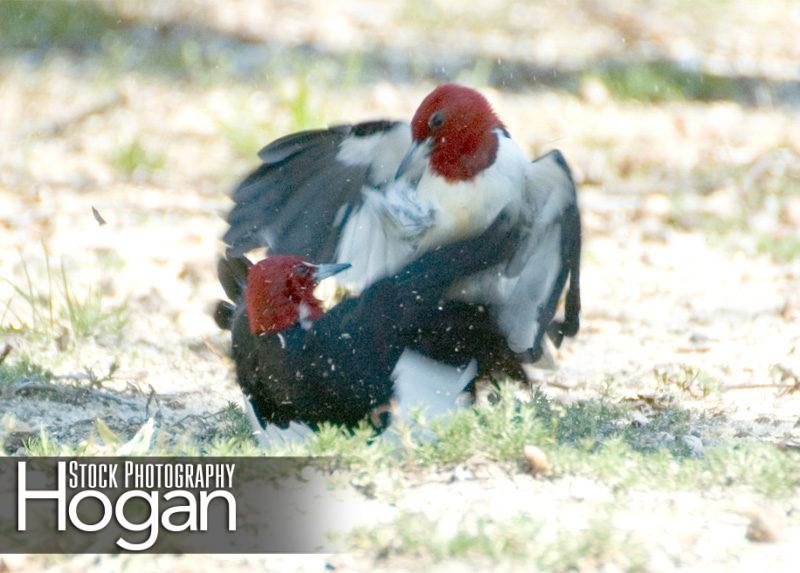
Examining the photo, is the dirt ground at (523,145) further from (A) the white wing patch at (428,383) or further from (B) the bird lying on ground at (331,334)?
(A) the white wing patch at (428,383)

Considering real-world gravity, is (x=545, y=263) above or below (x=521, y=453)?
above


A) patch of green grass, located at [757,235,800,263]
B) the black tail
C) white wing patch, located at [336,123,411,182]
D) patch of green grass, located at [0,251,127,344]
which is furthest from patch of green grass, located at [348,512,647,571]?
patch of green grass, located at [757,235,800,263]

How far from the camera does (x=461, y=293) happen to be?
3.86 metres

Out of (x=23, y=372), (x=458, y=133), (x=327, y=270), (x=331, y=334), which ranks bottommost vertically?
(x=23, y=372)

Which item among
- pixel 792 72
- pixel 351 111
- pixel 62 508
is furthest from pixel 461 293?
pixel 792 72

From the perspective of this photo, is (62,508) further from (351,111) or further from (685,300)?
(351,111)

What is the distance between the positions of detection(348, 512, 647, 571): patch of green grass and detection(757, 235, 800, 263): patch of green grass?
3.56 metres

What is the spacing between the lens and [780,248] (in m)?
6.21

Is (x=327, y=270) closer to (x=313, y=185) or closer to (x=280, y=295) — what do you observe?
(x=280, y=295)

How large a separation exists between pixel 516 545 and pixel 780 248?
375 cm

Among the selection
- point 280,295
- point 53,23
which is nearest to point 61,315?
point 280,295

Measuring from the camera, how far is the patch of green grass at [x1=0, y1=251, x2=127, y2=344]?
4691 mm

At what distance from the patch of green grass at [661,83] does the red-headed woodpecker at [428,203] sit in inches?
172

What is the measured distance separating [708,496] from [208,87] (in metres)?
5.82
